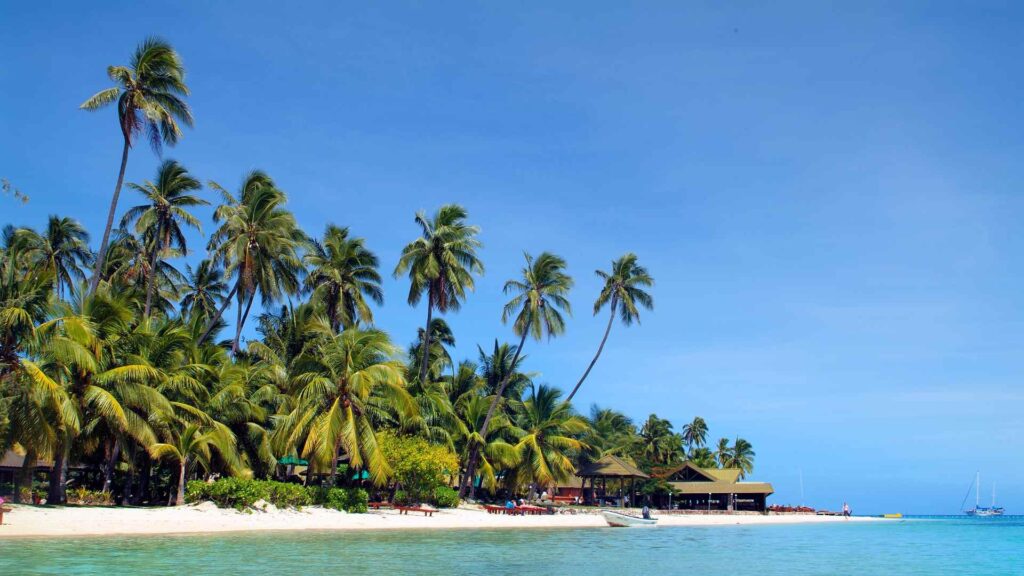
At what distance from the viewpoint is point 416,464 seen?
1486 inches

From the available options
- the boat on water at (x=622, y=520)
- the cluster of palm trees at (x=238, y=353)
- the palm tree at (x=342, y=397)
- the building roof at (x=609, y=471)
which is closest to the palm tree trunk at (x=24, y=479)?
the cluster of palm trees at (x=238, y=353)

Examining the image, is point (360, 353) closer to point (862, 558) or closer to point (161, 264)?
point (161, 264)

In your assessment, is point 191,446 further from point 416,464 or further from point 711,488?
point 711,488

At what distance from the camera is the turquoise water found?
18.2 m

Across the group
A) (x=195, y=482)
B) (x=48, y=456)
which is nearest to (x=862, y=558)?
(x=195, y=482)

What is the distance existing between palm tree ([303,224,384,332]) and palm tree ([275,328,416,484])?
8.89 metres

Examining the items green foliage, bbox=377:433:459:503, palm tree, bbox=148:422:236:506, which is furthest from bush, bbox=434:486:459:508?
palm tree, bbox=148:422:236:506

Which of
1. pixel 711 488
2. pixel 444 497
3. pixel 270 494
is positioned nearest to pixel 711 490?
pixel 711 488

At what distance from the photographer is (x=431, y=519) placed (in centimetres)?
3650

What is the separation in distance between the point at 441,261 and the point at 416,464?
465 inches

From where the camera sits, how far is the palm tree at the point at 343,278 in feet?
140

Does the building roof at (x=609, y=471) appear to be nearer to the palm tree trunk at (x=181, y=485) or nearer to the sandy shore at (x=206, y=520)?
the sandy shore at (x=206, y=520)

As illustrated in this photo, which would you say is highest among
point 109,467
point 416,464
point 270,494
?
point 416,464

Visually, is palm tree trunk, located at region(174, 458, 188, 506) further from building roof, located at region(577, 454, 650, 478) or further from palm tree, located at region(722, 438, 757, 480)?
palm tree, located at region(722, 438, 757, 480)
